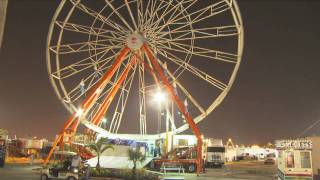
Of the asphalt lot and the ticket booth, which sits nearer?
the ticket booth

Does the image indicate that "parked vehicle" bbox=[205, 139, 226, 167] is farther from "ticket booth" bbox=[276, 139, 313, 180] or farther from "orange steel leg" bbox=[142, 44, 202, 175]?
"ticket booth" bbox=[276, 139, 313, 180]

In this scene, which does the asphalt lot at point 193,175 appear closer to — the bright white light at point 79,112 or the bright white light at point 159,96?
the bright white light at point 79,112

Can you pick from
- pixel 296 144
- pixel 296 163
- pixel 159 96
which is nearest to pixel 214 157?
pixel 159 96

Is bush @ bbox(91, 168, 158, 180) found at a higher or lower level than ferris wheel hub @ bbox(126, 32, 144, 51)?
lower

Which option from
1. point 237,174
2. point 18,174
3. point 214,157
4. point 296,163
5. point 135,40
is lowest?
point 237,174

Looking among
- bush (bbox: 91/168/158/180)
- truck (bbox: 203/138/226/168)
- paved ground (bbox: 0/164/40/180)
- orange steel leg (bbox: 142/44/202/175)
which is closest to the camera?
paved ground (bbox: 0/164/40/180)

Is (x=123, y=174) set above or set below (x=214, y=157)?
below

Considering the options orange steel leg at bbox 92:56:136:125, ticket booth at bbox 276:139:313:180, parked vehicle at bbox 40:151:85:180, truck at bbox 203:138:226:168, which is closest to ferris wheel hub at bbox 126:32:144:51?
orange steel leg at bbox 92:56:136:125

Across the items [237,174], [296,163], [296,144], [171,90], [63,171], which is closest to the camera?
[296,163]

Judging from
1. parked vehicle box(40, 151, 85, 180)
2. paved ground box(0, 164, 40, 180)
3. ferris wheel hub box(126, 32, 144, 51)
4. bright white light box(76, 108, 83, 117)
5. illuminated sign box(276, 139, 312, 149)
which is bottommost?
paved ground box(0, 164, 40, 180)

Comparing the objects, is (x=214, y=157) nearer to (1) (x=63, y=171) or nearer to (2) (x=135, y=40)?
(2) (x=135, y=40)

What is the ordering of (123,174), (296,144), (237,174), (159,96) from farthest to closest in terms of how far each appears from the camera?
(159,96)
(237,174)
(123,174)
(296,144)

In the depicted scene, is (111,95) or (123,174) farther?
(111,95)

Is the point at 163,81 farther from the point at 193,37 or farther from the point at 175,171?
the point at 175,171
